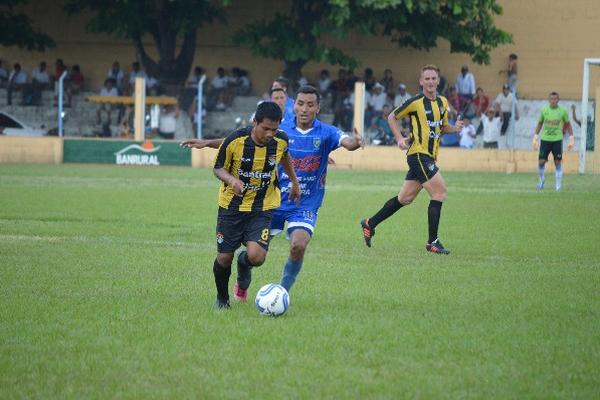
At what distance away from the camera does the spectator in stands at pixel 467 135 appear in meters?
32.8

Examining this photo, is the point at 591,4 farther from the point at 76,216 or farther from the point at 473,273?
the point at 473,273

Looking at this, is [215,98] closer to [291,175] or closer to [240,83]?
[240,83]

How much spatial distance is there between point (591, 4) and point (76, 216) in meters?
26.4

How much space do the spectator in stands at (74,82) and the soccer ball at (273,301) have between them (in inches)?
1074

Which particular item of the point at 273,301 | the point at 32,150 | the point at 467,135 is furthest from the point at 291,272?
the point at 32,150

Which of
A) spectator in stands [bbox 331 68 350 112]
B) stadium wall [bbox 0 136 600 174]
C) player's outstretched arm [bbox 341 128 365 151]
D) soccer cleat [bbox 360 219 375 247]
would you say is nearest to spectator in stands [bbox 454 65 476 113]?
spectator in stands [bbox 331 68 350 112]

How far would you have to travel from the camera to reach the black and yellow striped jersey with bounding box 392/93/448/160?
46.1 feet

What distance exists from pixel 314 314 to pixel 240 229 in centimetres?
91

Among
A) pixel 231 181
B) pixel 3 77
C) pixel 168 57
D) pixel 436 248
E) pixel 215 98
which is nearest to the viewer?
pixel 231 181

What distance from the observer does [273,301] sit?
8.47 metres

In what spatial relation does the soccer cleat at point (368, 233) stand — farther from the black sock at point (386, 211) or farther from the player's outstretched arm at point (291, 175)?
the player's outstretched arm at point (291, 175)

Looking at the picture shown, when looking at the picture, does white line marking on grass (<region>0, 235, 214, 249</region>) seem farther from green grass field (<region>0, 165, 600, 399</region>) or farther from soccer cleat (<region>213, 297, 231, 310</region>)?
soccer cleat (<region>213, 297, 231, 310</region>)

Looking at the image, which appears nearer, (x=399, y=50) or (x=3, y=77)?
(x=3, y=77)

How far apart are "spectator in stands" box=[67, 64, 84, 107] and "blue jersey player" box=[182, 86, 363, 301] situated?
25.8 m
